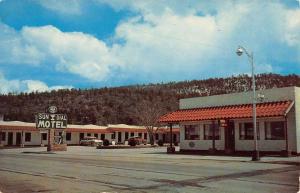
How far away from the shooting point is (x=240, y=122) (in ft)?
107

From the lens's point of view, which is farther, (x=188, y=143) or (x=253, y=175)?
(x=188, y=143)

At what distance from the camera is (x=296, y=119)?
29641 mm

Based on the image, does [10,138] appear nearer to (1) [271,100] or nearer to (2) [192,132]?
(2) [192,132]

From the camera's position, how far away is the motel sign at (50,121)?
4641 cm

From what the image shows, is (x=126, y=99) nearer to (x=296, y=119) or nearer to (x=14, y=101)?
(x=14, y=101)

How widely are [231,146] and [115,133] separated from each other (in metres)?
45.6

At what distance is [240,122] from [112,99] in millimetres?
111912

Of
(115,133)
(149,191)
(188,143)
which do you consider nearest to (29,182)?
(149,191)

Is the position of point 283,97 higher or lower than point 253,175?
higher

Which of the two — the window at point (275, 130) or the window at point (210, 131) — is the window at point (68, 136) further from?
→ the window at point (275, 130)

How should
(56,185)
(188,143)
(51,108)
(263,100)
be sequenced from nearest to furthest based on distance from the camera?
(56,185) → (263,100) → (188,143) → (51,108)

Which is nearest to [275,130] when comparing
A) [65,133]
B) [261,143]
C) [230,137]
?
[261,143]

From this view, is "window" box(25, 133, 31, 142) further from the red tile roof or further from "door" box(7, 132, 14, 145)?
the red tile roof

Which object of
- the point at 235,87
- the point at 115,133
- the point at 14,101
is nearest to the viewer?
the point at 115,133
